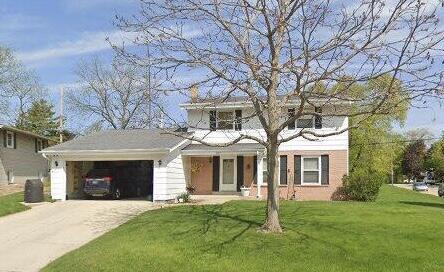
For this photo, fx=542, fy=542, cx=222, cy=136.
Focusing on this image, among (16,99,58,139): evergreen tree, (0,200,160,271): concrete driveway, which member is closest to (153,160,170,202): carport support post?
(0,200,160,271): concrete driveway

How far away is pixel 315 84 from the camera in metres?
12.7

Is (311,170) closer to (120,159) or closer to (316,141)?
(316,141)

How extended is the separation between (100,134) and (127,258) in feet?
65.0

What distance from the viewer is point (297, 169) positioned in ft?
93.4

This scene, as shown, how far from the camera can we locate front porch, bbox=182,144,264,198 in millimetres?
28859

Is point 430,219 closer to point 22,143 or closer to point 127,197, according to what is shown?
point 127,197

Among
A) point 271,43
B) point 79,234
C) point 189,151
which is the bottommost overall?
point 79,234

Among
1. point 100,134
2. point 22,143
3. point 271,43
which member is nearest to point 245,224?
point 271,43

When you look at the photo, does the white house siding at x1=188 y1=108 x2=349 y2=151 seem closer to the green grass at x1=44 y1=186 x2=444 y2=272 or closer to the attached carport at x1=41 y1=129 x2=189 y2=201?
the attached carport at x1=41 y1=129 x2=189 y2=201

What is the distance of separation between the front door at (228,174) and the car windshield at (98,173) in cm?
623

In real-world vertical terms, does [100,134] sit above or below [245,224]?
above

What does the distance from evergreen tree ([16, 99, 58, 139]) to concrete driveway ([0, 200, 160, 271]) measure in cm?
3622

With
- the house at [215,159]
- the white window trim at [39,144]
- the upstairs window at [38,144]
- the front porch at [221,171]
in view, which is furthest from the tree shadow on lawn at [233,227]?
the white window trim at [39,144]

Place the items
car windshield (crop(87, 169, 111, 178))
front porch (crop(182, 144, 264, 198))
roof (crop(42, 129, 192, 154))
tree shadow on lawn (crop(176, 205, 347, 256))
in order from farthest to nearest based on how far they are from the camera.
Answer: front porch (crop(182, 144, 264, 198)) < car windshield (crop(87, 169, 111, 178)) < roof (crop(42, 129, 192, 154)) < tree shadow on lawn (crop(176, 205, 347, 256))
